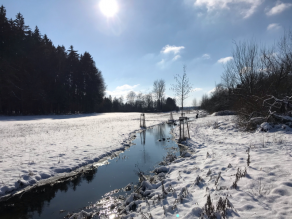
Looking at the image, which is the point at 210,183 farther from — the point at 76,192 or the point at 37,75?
the point at 37,75

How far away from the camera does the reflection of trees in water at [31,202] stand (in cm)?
429

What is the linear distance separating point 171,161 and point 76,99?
40728 millimetres

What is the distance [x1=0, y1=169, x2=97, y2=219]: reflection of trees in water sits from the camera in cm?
429

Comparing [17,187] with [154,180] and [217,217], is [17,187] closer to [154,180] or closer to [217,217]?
[154,180]

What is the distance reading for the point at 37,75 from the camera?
105 ft

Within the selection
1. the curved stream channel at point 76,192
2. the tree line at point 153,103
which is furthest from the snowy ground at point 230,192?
the tree line at point 153,103

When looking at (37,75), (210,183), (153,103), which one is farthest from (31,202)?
(153,103)

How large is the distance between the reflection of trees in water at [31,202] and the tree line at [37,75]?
29.9 m

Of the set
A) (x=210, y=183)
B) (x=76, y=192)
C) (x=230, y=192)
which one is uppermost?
(x=230, y=192)

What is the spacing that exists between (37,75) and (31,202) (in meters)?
34.4

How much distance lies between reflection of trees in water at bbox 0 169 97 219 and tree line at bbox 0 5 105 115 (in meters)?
29.9

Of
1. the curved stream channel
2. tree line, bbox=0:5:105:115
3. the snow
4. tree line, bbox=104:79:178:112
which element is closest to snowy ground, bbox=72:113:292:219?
the snow

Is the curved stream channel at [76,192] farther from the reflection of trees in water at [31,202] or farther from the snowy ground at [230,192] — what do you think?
the snowy ground at [230,192]

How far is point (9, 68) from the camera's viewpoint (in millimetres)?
26703
